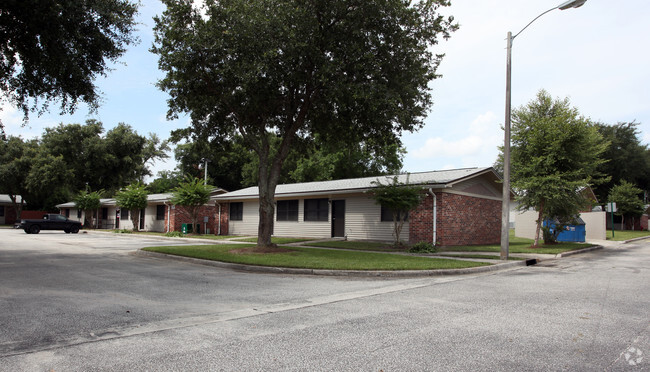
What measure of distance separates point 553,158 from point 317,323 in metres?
18.1

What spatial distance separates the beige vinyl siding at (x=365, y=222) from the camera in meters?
21.0

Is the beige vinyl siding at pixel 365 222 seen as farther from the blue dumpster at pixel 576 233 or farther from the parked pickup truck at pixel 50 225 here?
the parked pickup truck at pixel 50 225

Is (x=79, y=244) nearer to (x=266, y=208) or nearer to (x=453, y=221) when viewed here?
(x=266, y=208)

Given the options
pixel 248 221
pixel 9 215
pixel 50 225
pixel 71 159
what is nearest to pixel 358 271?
pixel 248 221

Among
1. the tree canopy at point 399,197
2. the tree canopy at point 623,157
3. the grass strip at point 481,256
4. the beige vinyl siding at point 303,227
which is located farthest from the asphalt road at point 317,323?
the tree canopy at point 623,157

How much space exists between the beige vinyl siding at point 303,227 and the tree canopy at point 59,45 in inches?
545

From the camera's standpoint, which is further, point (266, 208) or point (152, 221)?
point (152, 221)

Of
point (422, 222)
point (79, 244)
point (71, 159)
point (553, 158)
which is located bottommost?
point (79, 244)

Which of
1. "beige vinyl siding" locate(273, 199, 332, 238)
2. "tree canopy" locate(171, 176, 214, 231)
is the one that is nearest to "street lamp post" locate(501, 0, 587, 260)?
"beige vinyl siding" locate(273, 199, 332, 238)

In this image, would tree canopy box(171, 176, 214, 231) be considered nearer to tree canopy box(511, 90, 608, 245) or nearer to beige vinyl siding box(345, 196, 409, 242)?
beige vinyl siding box(345, 196, 409, 242)

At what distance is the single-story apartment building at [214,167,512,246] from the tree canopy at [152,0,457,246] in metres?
4.40

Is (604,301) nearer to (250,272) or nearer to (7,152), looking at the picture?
(250,272)

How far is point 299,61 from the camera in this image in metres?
13.8

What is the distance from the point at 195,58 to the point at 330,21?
16.1ft
